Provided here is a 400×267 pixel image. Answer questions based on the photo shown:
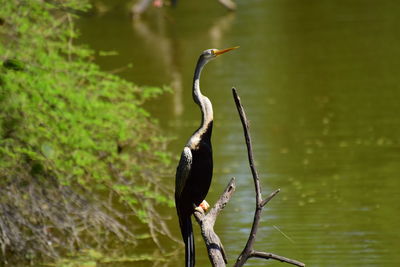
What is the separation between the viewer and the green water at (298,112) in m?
11.0

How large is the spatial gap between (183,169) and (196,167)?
86 mm

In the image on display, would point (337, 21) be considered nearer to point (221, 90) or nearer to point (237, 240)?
point (221, 90)

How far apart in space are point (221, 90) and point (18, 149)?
433 inches

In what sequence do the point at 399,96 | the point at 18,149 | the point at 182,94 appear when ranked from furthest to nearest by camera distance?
1. the point at 182,94
2. the point at 399,96
3. the point at 18,149

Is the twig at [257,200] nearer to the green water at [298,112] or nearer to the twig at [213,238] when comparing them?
the twig at [213,238]

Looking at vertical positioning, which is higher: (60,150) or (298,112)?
(60,150)

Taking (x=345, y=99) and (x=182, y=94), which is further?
(x=182, y=94)

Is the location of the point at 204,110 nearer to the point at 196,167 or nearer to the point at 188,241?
the point at 196,167

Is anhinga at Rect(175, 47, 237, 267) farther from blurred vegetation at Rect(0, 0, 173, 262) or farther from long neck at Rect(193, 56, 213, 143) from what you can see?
blurred vegetation at Rect(0, 0, 173, 262)

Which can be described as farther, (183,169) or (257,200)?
(183,169)

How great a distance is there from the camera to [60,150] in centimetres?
1050

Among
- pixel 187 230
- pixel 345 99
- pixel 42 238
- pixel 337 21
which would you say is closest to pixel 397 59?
pixel 345 99

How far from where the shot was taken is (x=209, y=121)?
6336mm

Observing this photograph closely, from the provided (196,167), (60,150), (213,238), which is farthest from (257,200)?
(60,150)
